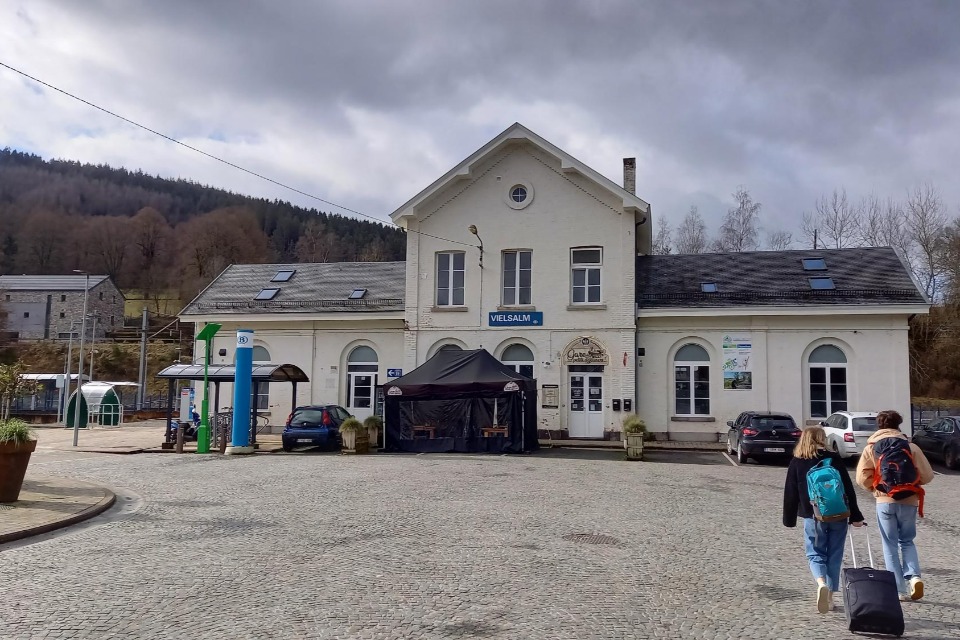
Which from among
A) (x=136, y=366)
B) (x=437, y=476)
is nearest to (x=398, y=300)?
(x=437, y=476)

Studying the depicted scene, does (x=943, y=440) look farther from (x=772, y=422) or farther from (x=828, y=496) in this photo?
(x=828, y=496)

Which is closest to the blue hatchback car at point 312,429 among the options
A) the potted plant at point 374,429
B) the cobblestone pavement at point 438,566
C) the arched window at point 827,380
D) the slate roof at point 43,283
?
the potted plant at point 374,429

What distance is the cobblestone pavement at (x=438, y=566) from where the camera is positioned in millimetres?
5801

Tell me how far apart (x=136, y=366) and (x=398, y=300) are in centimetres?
4664

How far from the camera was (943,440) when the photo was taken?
65.6ft

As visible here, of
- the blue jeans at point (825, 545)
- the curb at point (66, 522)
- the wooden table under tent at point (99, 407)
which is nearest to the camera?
the blue jeans at point (825, 545)

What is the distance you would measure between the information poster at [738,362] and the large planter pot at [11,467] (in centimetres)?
2036

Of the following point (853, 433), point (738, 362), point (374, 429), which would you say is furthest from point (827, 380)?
point (374, 429)

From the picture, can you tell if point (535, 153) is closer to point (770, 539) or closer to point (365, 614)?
point (770, 539)

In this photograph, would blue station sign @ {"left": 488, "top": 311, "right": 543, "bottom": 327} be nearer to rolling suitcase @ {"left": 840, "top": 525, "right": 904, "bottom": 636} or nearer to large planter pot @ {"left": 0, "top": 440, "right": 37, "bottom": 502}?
large planter pot @ {"left": 0, "top": 440, "right": 37, "bottom": 502}

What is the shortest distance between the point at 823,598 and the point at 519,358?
20536mm

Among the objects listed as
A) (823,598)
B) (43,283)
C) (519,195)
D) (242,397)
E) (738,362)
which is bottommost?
(823,598)

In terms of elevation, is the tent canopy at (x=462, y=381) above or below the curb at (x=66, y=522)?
above

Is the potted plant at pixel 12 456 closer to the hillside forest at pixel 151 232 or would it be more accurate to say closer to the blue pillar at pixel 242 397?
the blue pillar at pixel 242 397
